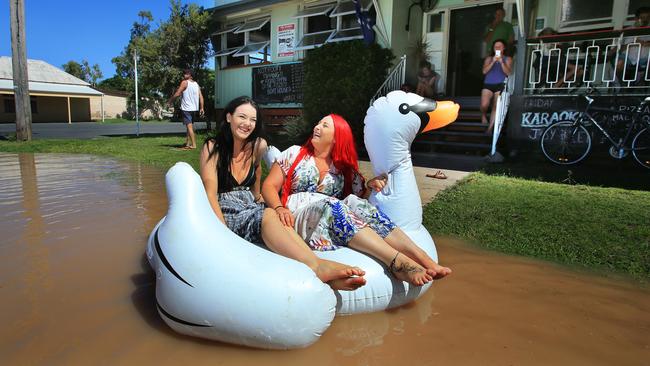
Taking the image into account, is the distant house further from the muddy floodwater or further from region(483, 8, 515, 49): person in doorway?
the muddy floodwater

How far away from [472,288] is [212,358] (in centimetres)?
193

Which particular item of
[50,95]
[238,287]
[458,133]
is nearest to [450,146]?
[458,133]

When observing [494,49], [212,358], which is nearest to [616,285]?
[212,358]

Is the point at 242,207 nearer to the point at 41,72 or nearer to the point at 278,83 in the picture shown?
the point at 278,83

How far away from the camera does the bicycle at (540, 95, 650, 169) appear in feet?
21.5

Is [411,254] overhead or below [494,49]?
below

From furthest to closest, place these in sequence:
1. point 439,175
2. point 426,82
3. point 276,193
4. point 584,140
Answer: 1. point 426,82
2. point 584,140
3. point 439,175
4. point 276,193

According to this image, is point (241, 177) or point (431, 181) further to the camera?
point (431, 181)

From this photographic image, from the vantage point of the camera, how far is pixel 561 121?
7246 mm

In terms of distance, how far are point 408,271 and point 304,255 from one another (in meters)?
0.64

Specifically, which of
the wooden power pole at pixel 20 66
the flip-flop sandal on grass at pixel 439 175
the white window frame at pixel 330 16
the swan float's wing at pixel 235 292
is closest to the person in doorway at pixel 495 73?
the flip-flop sandal on grass at pixel 439 175

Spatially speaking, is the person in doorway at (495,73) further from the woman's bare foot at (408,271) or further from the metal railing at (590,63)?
the woman's bare foot at (408,271)

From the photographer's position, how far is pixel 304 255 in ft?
8.82

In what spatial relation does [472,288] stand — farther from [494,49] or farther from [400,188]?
[494,49]
